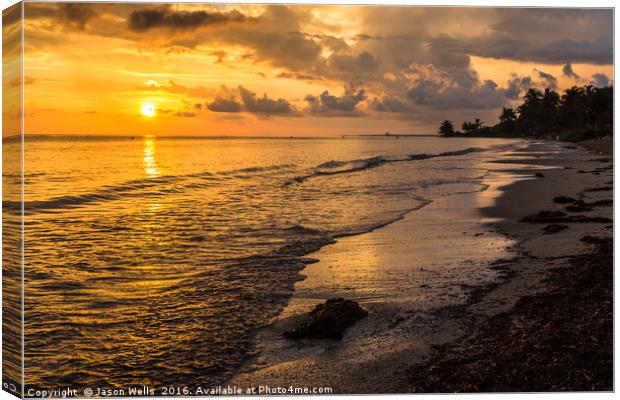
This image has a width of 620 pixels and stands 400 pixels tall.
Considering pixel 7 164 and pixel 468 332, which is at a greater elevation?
pixel 7 164

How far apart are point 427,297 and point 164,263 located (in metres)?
4.36

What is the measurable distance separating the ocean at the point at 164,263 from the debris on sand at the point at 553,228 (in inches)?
134

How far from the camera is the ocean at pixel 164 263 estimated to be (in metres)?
5.20

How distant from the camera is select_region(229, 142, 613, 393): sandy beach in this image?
466 cm

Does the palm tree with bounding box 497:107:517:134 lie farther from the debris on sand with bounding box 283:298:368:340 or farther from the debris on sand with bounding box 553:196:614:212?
the debris on sand with bounding box 283:298:368:340

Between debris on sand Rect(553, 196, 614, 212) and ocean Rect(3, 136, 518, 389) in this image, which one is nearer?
ocean Rect(3, 136, 518, 389)

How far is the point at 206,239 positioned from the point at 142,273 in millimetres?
2572

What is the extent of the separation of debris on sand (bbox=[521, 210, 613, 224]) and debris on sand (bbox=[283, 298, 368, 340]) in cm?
646

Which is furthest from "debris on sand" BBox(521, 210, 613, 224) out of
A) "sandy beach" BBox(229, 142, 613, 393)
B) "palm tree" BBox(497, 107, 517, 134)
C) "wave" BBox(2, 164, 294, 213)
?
"wave" BBox(2, 164, 294, 213)

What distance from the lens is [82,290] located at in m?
7.30

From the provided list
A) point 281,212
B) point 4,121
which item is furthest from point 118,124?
point 281,212

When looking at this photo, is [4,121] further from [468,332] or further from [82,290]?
[468,332]

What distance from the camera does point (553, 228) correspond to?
Answer: 9.91 metres

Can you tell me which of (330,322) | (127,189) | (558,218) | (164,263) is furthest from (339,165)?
(330,322)
